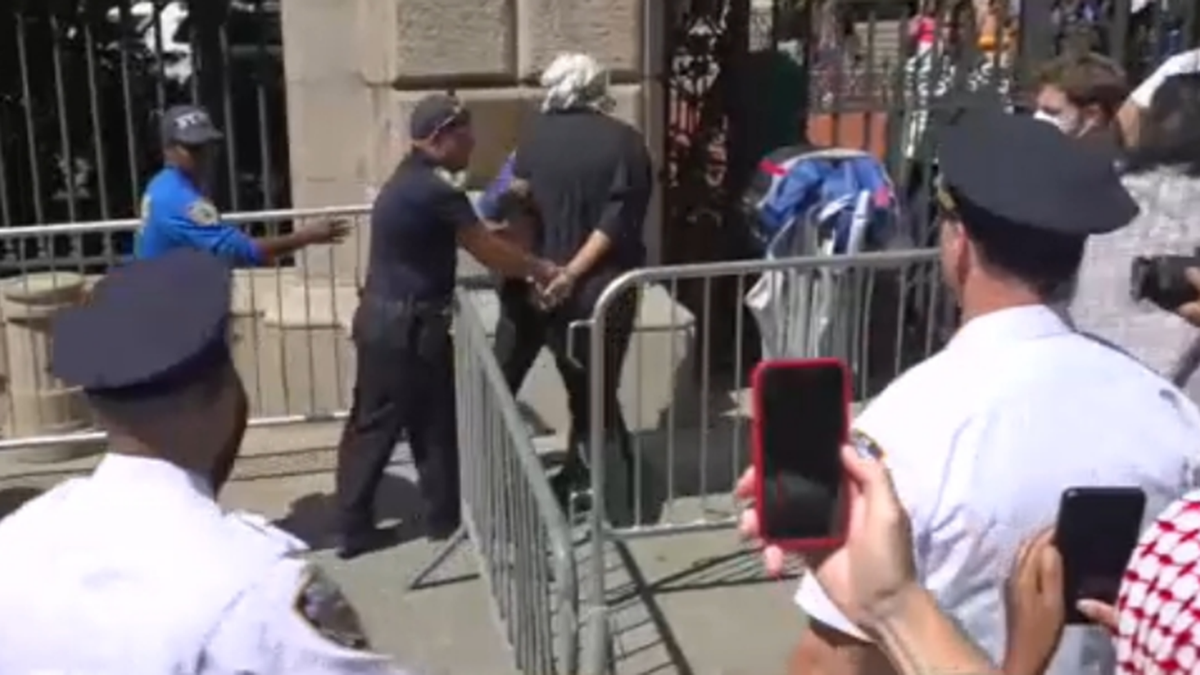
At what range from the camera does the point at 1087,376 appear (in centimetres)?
274

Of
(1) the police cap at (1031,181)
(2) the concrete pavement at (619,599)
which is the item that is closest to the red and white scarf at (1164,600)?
(1) the police cap at (1031,181)

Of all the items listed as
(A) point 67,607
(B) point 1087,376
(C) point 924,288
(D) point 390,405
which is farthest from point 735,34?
(A) point 67,607

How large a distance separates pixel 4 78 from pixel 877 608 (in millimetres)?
6674

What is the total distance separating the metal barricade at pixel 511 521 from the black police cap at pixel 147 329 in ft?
4.27

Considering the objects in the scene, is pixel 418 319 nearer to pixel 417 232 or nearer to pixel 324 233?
pixel 417 232

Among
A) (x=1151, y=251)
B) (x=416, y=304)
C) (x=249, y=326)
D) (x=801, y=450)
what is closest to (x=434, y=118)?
(x=416, y=304)

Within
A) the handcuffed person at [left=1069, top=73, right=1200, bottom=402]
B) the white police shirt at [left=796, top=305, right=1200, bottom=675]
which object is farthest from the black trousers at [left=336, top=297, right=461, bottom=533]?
the white police shirt at [left=796, top=305, right=1200, bottom=675]

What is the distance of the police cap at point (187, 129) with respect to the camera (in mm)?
5816

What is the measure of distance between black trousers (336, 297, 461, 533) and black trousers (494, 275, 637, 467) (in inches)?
15.8

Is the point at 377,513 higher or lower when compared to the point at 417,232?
lower

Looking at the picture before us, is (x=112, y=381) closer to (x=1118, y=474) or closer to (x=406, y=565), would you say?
(x=1118, y=474)

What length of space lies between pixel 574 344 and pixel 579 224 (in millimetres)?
422

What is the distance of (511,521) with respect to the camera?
4793mm

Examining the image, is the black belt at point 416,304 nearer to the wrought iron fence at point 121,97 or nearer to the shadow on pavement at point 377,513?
the shadow on pavement at point 377,513
